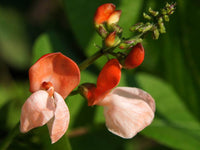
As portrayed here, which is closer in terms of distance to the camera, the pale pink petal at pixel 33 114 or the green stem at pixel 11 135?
the pale pink petal at pixel 33 114

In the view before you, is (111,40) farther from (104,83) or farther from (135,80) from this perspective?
(135,80)

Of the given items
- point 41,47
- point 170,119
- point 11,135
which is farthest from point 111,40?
point 170,119

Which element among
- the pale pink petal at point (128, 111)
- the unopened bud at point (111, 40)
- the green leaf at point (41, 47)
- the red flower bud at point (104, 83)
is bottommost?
the pale pink petal at point (128, 111)

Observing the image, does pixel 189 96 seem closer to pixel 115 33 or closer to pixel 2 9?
pixel 115 33

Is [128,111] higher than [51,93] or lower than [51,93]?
lower

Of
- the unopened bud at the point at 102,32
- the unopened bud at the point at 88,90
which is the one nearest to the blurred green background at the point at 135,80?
the unopened bud at the point at 88,90

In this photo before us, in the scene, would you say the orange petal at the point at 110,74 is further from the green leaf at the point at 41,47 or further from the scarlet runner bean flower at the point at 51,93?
the green leaf at the point at 41,47
